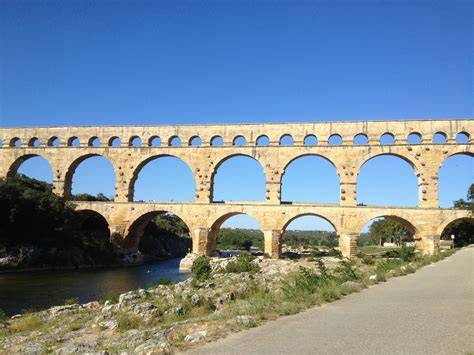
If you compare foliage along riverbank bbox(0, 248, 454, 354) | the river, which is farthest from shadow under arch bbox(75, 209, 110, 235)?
foliage along riverbank bbox(0, 248, 454, 354)

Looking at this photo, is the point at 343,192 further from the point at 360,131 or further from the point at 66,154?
the point at 66,154

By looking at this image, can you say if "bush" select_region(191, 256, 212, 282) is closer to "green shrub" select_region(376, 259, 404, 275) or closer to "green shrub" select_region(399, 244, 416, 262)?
"green shrub" select_region(376, 259, 404, 275)

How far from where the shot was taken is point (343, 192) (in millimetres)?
24578

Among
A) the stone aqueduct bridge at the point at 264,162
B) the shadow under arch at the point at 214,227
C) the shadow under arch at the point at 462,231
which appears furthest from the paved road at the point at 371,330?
the shadow under arch at the point at 462,231

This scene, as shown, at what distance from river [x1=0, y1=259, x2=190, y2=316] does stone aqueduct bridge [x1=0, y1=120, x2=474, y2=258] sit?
4.98m

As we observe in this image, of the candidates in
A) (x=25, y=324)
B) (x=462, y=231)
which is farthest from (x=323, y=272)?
(x=462, y=231)

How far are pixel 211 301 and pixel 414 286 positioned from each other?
4775 millimetres

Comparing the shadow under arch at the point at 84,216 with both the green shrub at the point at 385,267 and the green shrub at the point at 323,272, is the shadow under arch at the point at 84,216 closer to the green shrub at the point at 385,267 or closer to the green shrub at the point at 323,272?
the green shrub at the point at 385,267

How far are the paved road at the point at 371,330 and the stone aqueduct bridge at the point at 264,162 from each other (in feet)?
54.1

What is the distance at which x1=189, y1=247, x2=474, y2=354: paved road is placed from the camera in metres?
4.54

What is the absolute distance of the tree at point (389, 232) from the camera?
49925mm

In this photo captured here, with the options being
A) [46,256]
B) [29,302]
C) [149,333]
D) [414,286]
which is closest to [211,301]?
[149,333]

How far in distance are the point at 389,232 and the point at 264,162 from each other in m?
33.2

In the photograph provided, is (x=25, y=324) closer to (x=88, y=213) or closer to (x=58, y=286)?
(x=58, y=286)
